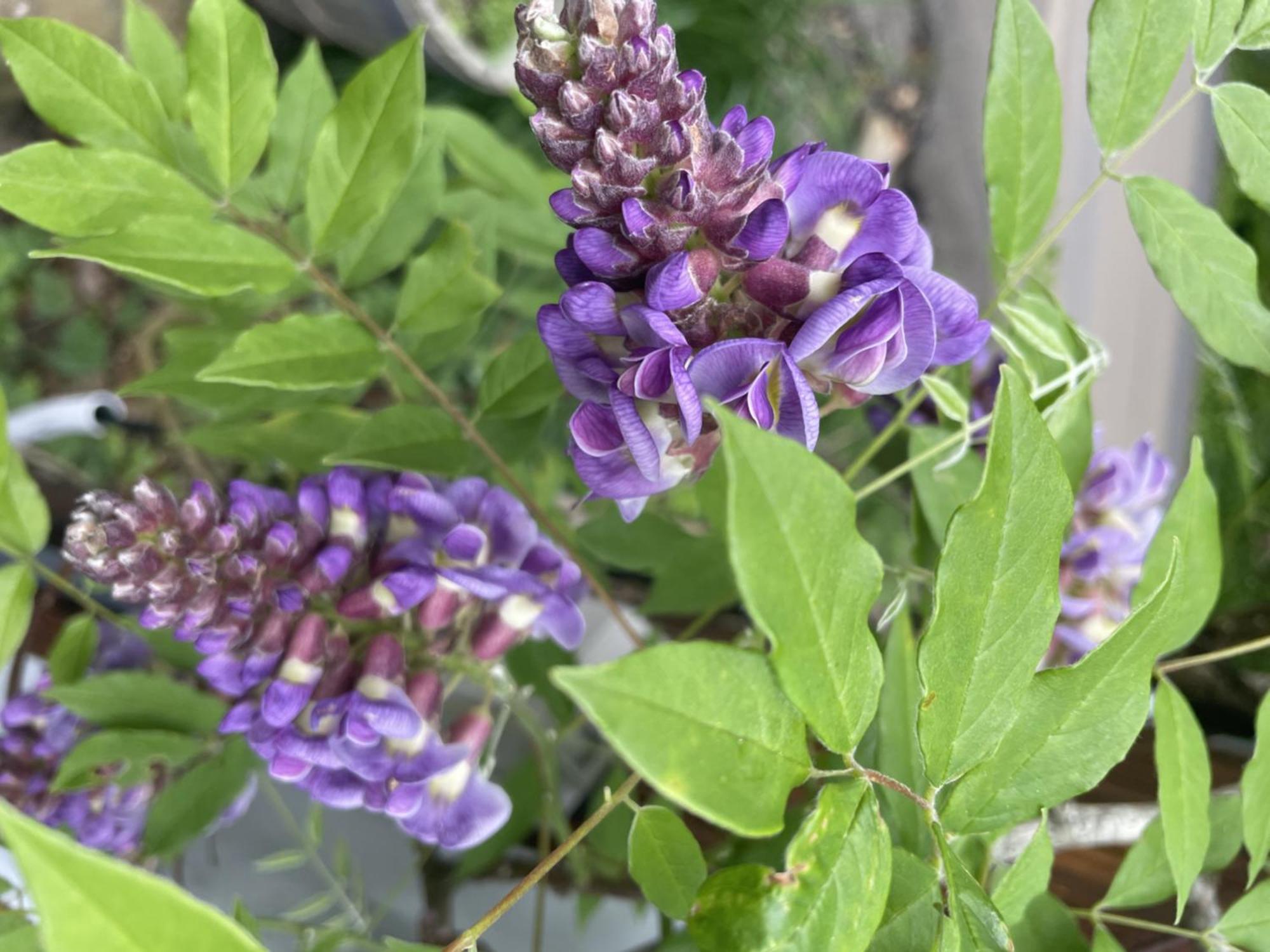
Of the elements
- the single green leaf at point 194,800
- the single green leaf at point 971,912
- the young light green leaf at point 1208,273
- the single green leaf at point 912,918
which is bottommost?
the single green leaf at point 194,800

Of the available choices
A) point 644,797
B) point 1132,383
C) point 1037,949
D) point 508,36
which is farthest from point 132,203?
point 1132,383

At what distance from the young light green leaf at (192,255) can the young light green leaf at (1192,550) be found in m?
0.54

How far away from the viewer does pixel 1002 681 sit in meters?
0.38

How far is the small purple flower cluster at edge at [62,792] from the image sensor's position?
0.78 meters

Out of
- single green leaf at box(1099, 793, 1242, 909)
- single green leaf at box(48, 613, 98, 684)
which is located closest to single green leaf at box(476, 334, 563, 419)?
single green leaf at box(48, 613, 98, 684)

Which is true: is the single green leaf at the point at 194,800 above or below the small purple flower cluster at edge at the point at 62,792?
above

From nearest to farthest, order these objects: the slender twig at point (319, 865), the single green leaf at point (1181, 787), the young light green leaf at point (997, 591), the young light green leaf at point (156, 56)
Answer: the young light green leaf at point (997, 591), the single green leaf at point (1181, 787), the young light green leaf at point (156, 56), the slender twig at point (319, 865)

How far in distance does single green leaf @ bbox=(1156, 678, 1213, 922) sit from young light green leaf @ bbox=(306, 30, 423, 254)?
526 millimetres

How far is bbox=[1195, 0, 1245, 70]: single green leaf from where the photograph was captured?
536 mm

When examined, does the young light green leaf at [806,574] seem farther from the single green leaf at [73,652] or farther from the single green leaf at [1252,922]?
the single green leaf at [73,652]

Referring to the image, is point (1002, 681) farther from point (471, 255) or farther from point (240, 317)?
point (240, 317)

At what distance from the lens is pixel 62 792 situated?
77 centimetres

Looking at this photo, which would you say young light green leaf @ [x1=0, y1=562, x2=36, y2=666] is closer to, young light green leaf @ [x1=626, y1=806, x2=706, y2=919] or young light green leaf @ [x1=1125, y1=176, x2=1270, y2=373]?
young light green leaf @ [x1=626, y1=806, x2=706, y2=919]

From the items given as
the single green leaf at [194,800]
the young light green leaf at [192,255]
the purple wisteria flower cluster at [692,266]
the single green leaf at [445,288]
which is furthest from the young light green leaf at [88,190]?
the single green leaf at [194,800]
